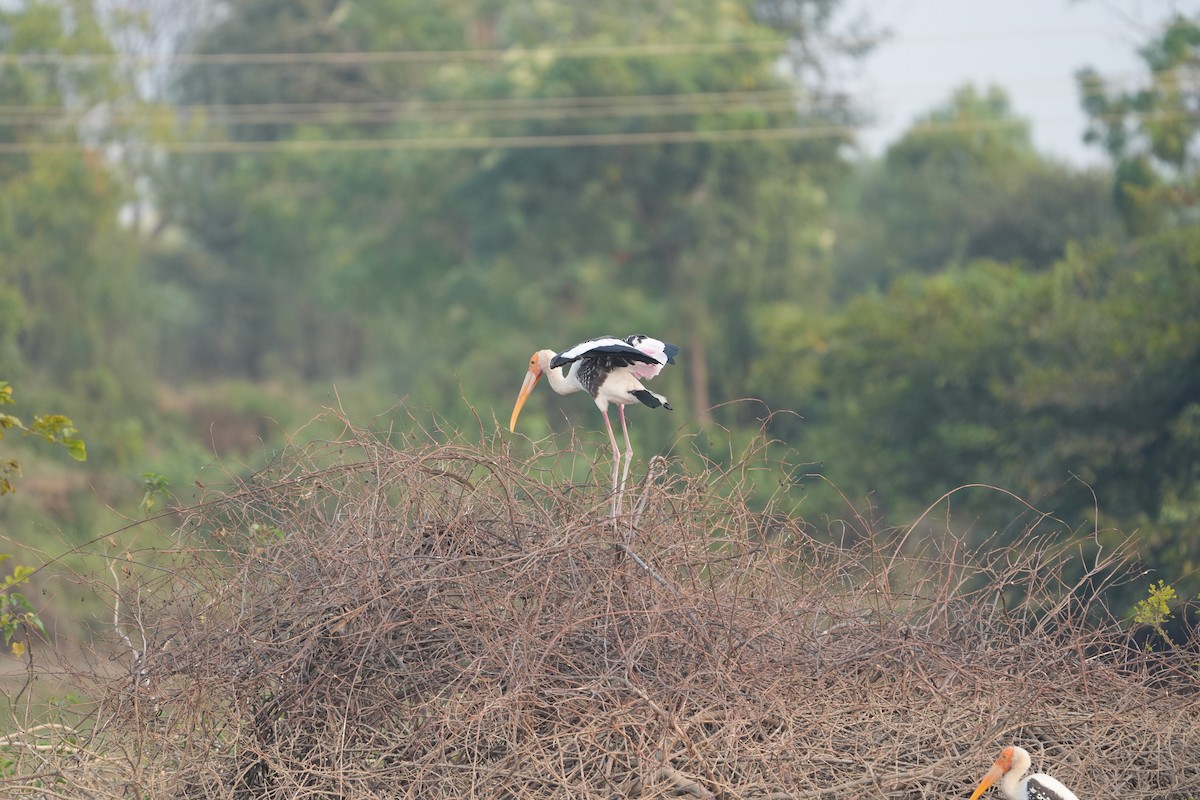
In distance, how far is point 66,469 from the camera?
2391 centimetres

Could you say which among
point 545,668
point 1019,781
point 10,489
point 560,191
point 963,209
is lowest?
point 963,209

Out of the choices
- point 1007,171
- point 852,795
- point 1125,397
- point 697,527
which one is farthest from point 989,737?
point 1007,171

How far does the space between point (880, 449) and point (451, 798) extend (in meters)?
16.1

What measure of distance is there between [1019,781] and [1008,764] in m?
0.07

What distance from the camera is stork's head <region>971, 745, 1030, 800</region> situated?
213 inches

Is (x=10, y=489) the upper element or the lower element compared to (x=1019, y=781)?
upper

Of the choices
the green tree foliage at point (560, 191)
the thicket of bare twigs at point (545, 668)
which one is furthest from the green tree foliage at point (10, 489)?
the green tree foliage at point (560, 191)

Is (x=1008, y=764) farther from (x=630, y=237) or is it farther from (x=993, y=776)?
(x=630, y=237)

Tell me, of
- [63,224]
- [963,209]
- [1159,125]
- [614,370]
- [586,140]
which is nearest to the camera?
[614,370]

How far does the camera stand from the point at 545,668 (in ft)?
17.7

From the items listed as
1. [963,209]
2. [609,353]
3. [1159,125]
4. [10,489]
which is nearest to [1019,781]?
[609,353]

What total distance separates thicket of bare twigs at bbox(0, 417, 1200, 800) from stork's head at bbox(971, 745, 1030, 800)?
21cm

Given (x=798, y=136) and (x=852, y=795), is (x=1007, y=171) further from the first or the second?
(x=852, y=795)

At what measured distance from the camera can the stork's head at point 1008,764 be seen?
540 cm
